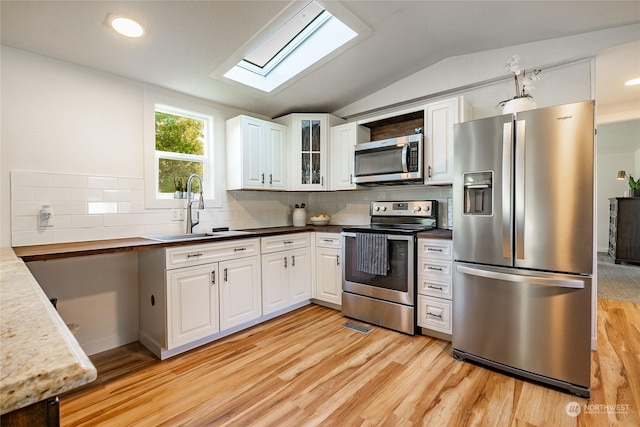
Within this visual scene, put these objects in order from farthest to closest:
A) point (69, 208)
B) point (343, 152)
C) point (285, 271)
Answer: point (343, 152), point (285, 271), point (69, 208)

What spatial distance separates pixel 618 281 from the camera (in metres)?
4.36

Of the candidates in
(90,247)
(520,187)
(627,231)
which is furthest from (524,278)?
(627,231)

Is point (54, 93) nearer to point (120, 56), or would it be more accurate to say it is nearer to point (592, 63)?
point (120, 56)

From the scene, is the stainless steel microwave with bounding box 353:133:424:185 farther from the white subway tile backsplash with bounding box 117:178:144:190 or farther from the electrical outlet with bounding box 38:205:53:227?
the electrical outlet with bounding box 38:205:53:227

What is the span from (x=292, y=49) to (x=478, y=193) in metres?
2.06

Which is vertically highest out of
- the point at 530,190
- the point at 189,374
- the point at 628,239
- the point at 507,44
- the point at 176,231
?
the point at 507,44

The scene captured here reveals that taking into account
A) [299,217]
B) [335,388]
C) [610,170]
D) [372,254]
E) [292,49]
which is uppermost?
[292,49]

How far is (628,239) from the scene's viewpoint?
5441mm

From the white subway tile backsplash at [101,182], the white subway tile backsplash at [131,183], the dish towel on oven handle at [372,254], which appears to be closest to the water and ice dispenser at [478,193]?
the dish towel on oven handle at [372,254]

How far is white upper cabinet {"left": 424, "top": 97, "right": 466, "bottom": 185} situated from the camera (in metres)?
2.76

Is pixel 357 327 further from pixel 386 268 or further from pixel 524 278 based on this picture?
Answer: pixel 524 278

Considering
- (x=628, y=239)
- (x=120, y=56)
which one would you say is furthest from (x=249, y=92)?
(x=628, y=239)

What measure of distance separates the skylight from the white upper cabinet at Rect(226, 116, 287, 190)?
0.43 m

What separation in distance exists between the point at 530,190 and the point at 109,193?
3110 mm
